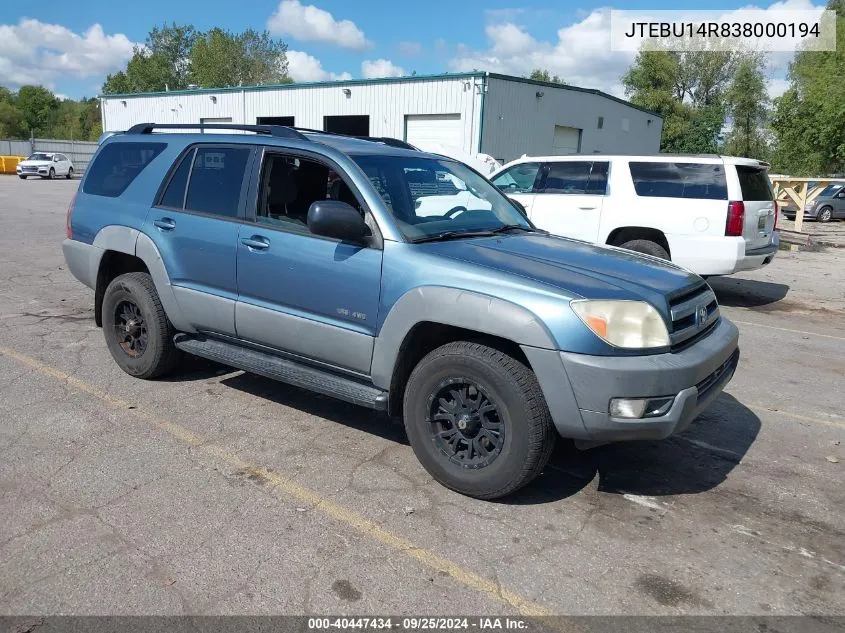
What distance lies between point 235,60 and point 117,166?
81222 millimetres

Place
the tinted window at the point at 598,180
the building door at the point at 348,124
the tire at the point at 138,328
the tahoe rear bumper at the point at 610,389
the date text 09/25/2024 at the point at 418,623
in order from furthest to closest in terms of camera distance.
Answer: the building door at the point at 348,124
the tinted window at the point at 598,180
the tire at the point at 138,328
the tahoe rear bumper at the point at 610,389
the date text 09/25/2024 at the point at 418,623

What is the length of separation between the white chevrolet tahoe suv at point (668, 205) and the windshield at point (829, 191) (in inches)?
744

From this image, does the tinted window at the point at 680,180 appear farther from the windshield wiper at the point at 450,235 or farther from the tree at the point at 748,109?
the tree at the point at 748,109

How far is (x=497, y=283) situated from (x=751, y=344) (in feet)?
15.8

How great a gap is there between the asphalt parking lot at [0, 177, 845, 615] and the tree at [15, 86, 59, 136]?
109129 millimetres

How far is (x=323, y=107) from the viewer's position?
26.9m

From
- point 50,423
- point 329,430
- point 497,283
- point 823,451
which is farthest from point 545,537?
point 50,423

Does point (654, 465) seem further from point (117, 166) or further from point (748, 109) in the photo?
point (748, 109)

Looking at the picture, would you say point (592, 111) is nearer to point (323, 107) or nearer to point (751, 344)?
point (323, 107)

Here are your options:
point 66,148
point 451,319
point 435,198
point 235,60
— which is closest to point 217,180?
point 435,198

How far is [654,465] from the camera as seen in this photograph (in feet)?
13.7

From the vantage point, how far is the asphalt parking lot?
2861mm

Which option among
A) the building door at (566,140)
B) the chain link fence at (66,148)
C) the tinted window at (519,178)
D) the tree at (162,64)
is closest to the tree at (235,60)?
the tree at (162,64)

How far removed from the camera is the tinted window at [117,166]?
5.31m
